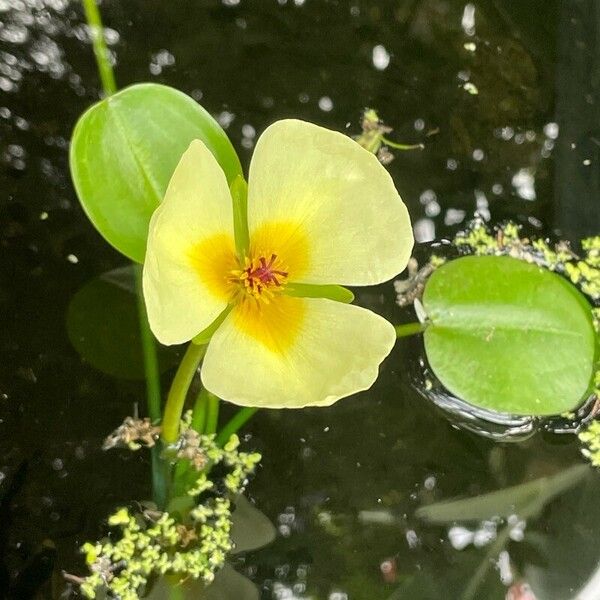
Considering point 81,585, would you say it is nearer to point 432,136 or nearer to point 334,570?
point 334,570

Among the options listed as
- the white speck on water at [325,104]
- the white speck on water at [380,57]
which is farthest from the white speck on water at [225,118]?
the white speck on water at [380,57]

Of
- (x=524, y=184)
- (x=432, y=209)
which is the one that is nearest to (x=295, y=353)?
(x=432, y=209)

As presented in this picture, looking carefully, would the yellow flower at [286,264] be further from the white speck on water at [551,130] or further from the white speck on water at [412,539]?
the white speck on water at [551,130]

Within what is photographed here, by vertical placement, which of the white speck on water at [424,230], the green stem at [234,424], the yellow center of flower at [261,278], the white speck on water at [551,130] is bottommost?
the green stem at [234,424]

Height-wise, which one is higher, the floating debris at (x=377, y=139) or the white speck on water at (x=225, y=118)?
the white speck on water at (x=225, y=118)

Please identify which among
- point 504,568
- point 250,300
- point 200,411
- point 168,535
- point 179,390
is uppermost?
point 250,300

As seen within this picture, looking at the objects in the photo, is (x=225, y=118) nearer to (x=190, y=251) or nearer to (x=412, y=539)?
(x=190, y=251)

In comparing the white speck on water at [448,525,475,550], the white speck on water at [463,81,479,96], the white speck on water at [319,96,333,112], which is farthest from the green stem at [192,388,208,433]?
the white speck on water at [463,81,479,96]
